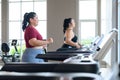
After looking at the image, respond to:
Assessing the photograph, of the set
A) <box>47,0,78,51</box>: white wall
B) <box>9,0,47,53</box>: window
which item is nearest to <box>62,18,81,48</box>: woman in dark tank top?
<box>47,0,78,51</box>: white wall

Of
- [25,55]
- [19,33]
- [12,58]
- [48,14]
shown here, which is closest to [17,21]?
[19,33]

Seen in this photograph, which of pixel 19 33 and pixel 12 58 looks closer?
pixel 12 58

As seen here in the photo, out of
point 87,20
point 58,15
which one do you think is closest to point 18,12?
point 58,15

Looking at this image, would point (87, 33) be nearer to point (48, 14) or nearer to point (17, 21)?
point (48, 14)

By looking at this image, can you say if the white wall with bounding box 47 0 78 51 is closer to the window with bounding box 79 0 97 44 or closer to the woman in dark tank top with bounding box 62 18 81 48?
the window with bounding box 79 0 97 44

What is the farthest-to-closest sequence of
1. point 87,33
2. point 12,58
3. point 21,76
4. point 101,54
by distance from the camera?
point 87,33
point 12,58
point 101,54
point 21,76

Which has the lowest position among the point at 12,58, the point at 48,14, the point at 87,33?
the point at 12,58

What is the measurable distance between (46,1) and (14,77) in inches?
294

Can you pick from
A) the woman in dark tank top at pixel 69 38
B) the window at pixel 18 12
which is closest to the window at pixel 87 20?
the window at pixel 18 12

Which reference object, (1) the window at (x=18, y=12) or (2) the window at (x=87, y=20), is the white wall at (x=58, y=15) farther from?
(1) the window at (x=18, y=12)

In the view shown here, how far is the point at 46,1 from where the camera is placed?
28.1ft

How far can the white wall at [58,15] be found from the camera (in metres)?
8.32

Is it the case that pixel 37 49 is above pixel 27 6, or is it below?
below

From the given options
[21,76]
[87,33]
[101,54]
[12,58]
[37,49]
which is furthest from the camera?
[87,33]
